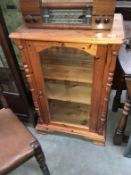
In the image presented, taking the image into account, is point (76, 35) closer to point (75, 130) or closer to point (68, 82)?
point (68, 82)

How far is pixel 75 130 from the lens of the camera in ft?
5.12

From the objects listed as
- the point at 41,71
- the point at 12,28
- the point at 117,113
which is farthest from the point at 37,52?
the point at 117,113

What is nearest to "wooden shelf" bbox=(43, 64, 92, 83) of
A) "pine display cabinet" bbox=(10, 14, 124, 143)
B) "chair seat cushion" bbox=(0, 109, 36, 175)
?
"pine display cabinet" bbox=(10, 14, 124, 143)

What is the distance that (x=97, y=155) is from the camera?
1.51 metres

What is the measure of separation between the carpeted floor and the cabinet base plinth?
8cm

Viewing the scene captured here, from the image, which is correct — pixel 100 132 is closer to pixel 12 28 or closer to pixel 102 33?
pixel 102 33

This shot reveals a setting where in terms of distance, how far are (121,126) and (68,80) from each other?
547mm

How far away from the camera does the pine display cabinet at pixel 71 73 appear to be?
1016 mm

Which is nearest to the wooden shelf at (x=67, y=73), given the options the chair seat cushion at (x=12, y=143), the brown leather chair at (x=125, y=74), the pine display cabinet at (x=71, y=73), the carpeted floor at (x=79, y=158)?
the pine display cabinet at (x=71, y=73)

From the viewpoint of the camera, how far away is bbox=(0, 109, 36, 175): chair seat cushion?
1.00m

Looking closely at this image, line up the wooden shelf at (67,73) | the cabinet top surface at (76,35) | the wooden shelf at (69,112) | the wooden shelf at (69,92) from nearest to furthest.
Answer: the cabinet top surface at (76,35) → the wooden shelf at (67,73) → the wooden shelf at (69,92) → the wooden shelf at (69,112)

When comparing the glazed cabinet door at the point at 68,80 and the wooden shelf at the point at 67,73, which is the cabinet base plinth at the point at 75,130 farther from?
the wooden shelf at the point at 67,73

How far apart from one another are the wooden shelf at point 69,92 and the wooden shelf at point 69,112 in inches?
3.0

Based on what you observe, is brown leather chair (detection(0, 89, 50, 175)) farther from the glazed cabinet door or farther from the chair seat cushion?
the glazed cabinet door
